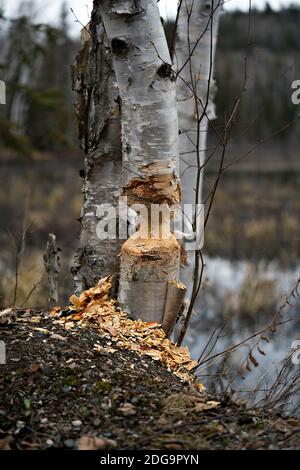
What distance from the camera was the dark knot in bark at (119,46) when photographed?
2.58 metres

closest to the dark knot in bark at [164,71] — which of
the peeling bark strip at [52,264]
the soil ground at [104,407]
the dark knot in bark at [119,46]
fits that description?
the dark knot in bark at [119,46]

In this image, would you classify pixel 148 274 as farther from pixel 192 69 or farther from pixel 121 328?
pixel 192 69

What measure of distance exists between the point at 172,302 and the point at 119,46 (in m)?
1.26

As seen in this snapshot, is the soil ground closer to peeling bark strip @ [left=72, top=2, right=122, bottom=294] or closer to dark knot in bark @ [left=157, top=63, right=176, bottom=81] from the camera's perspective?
peeling bark strip @ [left=72, top=2, right=122, bottom=294]

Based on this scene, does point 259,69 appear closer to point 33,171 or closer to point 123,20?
point 33,171

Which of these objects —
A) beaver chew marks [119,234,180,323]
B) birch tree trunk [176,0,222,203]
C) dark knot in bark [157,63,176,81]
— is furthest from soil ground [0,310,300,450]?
birch tree trunk [176,0,222,203]

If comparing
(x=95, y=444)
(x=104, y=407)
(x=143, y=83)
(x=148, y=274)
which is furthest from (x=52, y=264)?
(x=95, y=444)

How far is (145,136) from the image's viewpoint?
2703mm

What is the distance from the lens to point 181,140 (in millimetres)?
3832

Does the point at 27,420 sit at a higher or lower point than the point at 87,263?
→ lower

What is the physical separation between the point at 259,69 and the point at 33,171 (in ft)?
65.9

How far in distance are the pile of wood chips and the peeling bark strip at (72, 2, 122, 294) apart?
0.24m

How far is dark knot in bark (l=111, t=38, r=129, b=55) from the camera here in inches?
102
